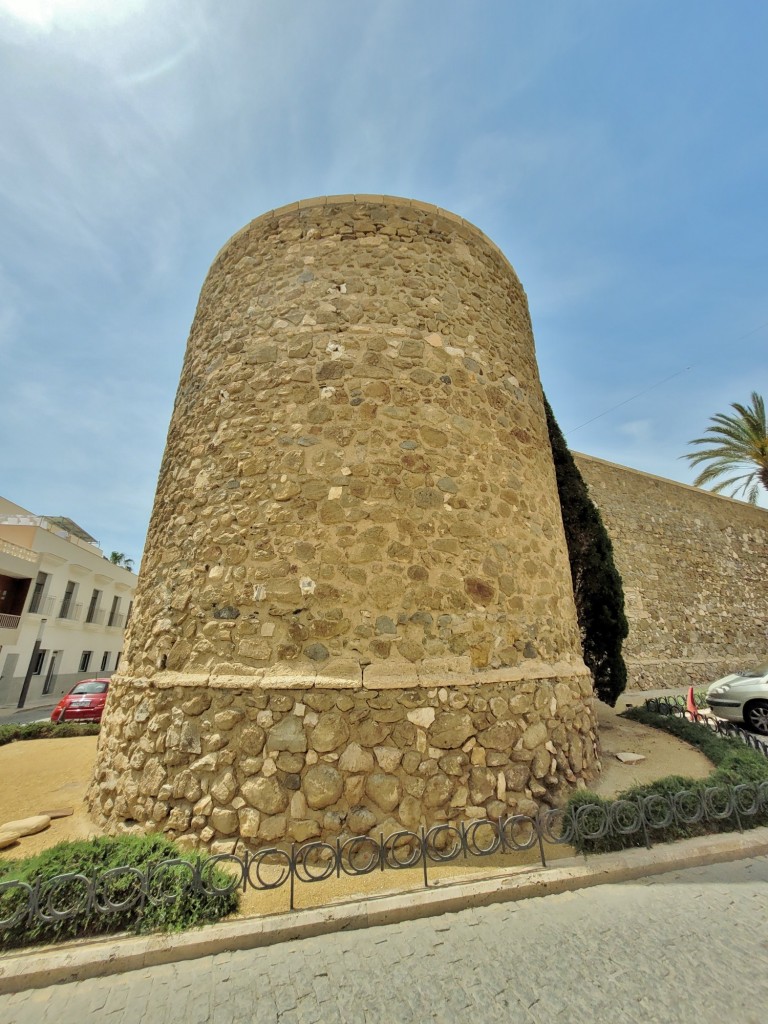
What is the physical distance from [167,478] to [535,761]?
4.65m

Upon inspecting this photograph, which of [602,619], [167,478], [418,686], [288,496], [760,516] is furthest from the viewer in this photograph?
[760,516]

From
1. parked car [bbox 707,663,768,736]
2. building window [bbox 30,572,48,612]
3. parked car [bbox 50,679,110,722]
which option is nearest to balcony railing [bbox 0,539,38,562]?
building window [bbox 30,572,48,612]

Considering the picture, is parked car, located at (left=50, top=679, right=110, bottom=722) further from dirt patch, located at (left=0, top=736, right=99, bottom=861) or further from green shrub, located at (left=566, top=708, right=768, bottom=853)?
green shrub, located at (left=566, top=708, right=768, bottom=853)

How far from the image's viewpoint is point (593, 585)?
794 cm

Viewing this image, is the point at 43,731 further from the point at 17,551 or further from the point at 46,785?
the point at 17,551

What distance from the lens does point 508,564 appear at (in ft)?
15.6

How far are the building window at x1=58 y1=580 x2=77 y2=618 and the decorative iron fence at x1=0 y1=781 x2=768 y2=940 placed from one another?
2580cm

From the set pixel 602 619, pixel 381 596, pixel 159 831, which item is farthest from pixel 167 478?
pixel 602 619

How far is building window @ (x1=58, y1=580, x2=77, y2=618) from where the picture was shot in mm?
24359

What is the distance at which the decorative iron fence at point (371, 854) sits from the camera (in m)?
2.74

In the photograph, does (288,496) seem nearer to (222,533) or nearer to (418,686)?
(222,533)

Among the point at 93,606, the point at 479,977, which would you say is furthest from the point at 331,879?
the point at 93,606

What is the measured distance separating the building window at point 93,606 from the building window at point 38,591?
450 cm

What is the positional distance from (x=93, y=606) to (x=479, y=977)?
100ft
